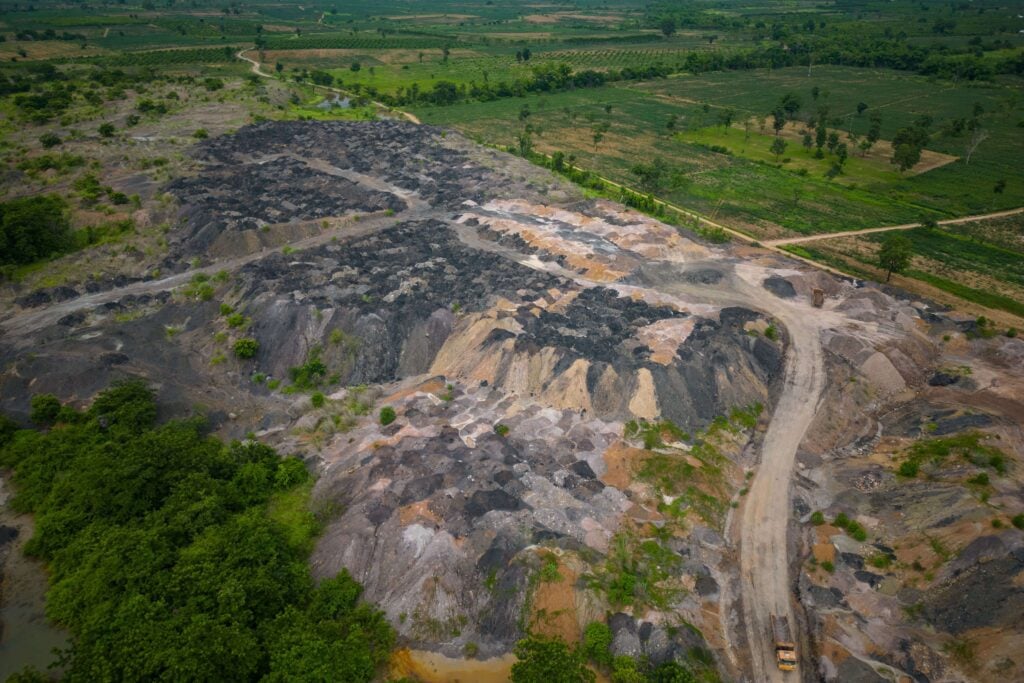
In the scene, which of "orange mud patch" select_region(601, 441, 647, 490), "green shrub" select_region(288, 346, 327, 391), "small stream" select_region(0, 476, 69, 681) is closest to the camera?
"small stream" select_region(0, 476, 69, 681)

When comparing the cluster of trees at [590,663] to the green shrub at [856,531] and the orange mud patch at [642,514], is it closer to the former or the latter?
the orange mud patch at [642,514]

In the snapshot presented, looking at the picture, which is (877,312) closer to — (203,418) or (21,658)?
(203,418)

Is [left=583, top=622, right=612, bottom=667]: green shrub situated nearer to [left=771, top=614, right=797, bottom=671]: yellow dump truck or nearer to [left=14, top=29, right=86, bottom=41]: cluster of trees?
[left=771, top=614, right=797, bottom=671]: yellow dump truck

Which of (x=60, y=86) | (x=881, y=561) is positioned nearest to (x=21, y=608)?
(x=881, y=561)

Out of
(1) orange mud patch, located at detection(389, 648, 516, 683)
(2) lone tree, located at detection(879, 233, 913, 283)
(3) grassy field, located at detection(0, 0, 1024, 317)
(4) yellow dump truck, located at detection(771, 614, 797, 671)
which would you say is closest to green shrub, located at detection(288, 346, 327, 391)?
(1) orange mud patch, located at detection(389, 648, 516, 683)

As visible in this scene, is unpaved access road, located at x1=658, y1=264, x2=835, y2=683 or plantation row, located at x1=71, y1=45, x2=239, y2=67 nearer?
unpaved access road, located at x1=658, y1=264, x2=835, y2=683

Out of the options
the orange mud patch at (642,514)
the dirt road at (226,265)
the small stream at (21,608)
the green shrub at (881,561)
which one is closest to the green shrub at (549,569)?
the orange mud patch at (642,514)
